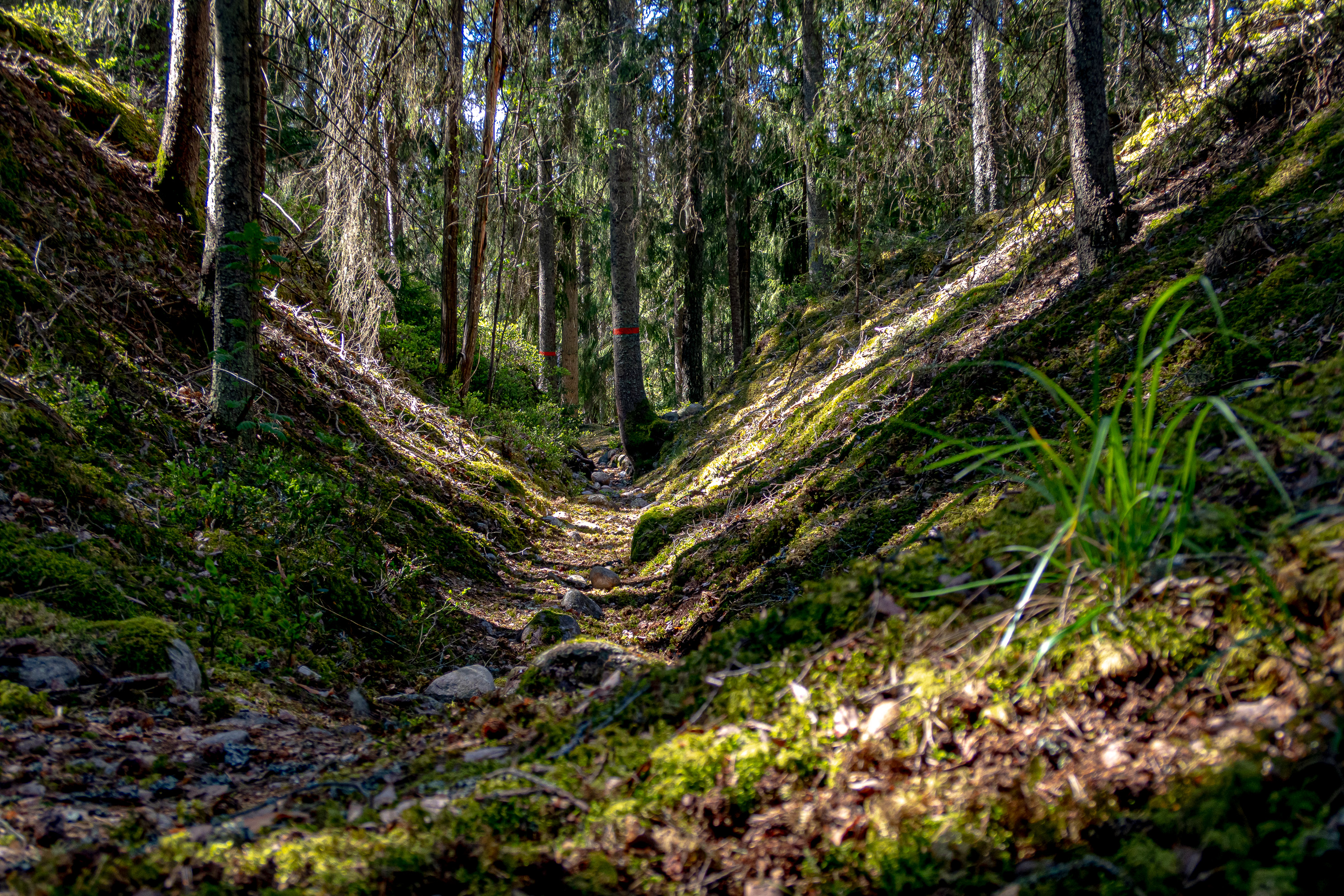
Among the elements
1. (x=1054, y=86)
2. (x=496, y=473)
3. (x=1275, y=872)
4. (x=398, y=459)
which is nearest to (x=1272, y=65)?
(x=1054, y=86)

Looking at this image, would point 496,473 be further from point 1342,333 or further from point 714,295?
point 714,295

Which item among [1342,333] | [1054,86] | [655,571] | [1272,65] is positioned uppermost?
[1054,86]

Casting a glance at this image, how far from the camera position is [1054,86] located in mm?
5820

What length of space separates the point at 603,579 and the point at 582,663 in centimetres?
373

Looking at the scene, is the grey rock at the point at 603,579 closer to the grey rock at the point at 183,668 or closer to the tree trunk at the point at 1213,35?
the grey rock at the point at 183,668

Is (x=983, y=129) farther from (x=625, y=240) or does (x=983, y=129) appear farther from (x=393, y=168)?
(x=393, y=168)

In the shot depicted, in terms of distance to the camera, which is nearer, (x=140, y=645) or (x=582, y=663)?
(x=140, y=645)

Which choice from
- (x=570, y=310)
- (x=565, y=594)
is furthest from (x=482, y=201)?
(x=570, y=310)

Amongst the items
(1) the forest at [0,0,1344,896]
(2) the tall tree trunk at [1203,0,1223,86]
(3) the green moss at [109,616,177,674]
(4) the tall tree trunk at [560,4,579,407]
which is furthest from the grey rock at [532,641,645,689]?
(4) the tall tree trunk at [560,4,579,407]

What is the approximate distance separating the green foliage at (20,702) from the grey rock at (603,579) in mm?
4315

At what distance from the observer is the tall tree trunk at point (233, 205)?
14.5 feet

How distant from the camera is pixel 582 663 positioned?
2707 mm

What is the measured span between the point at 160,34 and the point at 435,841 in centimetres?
1531

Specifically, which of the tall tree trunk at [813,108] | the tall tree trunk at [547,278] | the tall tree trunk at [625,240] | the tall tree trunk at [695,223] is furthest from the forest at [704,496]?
the tall tree trunk at [547,278]
